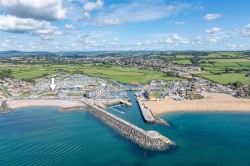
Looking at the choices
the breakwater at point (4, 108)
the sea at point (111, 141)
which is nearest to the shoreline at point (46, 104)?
the breakwater at point (4, 108)

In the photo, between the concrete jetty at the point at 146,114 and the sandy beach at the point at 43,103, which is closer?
the concrete jetty at the point at 146,114

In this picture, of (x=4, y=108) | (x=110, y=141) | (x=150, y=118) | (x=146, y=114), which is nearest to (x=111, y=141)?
(x=110, y=141)

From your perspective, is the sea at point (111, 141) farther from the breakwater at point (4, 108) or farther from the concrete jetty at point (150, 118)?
the breakwater at point (4, 108)

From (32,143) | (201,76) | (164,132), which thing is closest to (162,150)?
(164,132)

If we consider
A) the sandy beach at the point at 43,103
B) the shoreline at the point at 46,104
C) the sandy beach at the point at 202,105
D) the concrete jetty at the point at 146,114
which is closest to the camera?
the concrete jetty at the point at 146,114

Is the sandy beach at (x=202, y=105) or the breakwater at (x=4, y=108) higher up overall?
the sandy beach at (x=202, y=105)

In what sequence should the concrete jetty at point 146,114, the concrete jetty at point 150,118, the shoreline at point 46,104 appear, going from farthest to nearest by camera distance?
1. the shoreline at point 46,104
2. the concrete jetty at point 146,114
3. the concrete jetty at point 150,118

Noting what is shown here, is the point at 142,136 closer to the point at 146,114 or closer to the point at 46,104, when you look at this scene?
the point at 146,114
